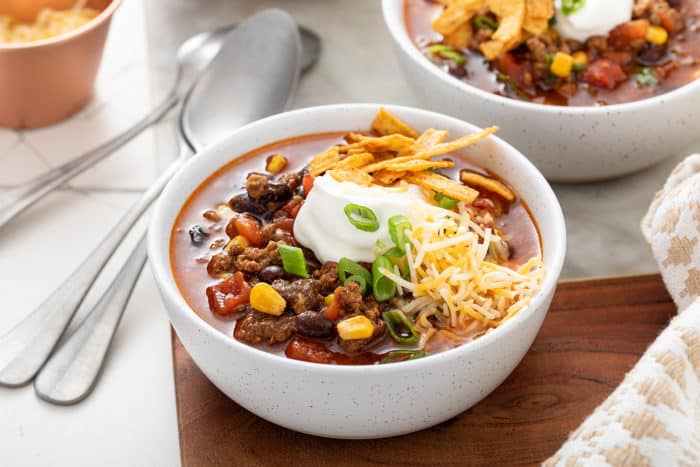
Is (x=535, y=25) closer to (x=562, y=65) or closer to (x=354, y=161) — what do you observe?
(x=562, y=65)

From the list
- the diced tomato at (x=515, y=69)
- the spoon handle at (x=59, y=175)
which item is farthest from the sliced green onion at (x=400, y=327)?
the spoon handle at (x=59, y=175)

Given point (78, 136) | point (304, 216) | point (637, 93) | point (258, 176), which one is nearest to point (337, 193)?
point (304, 216)

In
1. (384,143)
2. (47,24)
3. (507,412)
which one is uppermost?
(384,143)

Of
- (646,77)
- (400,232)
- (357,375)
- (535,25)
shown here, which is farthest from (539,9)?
(357,375)

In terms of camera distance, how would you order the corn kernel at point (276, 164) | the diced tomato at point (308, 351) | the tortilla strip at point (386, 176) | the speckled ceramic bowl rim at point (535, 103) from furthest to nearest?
the speckled ceramic bowl rim at point (535, 103) → the corn kernel at point (276, 164) → the tortilla strip at point (386, 176) → the diced tomato at point (308, 351)

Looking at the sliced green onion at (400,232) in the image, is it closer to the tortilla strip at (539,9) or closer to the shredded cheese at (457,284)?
the shredded cheese at (457,284)

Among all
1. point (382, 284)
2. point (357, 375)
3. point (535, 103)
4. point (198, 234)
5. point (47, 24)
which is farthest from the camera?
point (47, 24)
